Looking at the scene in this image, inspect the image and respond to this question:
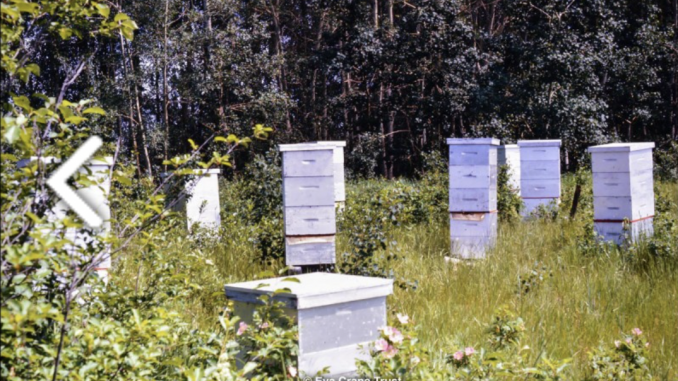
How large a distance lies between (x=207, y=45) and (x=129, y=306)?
17.6 metres

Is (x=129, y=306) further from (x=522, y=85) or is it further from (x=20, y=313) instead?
(x=522, y=85)

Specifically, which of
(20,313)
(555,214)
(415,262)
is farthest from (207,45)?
(20,313)

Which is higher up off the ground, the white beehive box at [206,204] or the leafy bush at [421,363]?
the white beehive box at [206,204]

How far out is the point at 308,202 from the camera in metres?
5.68

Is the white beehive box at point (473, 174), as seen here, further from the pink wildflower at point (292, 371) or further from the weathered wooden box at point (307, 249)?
the pink wildflower at point (292, 371)

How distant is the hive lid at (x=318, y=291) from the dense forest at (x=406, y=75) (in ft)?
48.6

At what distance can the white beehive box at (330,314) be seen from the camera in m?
2.66

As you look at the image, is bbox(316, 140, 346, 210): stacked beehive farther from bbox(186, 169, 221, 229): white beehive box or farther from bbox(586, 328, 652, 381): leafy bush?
bbox(586, 328, 652, 381): leafy bush

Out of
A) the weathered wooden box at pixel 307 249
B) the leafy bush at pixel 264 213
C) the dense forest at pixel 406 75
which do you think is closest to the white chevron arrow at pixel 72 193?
the weathered wooden box at pixel 307 249

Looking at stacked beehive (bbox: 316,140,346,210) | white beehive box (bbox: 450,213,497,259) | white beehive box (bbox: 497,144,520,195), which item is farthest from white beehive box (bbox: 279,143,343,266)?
white beehive box (bbox: 497,144,520,195)

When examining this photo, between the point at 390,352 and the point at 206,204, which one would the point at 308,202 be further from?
the point at 206,204

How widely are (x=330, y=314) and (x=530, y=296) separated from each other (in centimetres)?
269

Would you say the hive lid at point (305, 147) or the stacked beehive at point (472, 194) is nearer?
the hive lid at point (305, 147)

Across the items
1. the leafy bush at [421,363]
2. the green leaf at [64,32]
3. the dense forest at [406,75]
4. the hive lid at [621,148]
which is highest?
the dense forest at [406,75]
